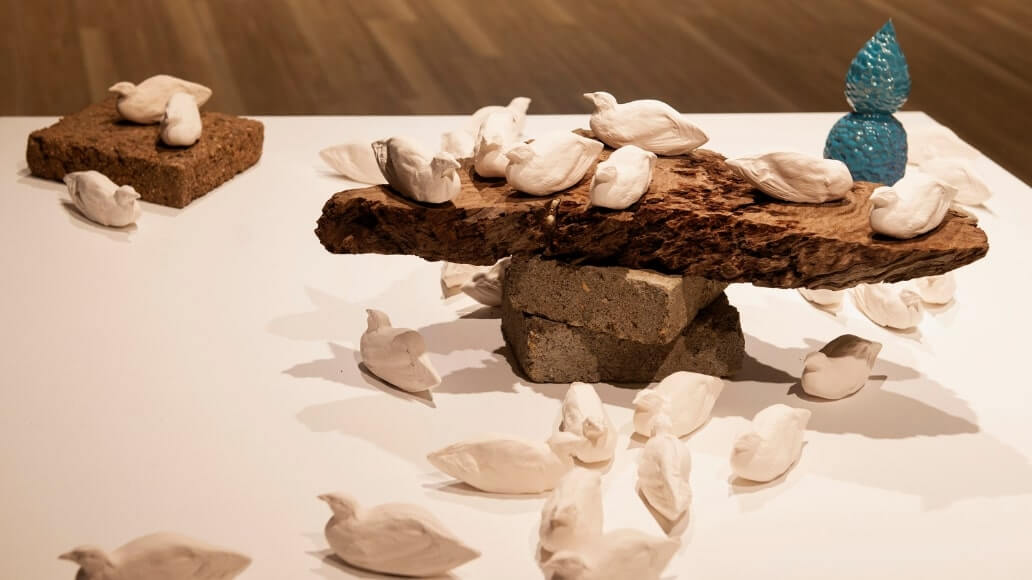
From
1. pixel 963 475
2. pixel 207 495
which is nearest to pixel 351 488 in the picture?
pixel 207 495

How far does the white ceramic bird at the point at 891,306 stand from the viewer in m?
2.13

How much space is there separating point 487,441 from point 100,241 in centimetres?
114

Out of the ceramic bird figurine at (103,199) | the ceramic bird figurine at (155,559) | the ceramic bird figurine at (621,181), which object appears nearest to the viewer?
the ceramic bird figurine at (155,559)

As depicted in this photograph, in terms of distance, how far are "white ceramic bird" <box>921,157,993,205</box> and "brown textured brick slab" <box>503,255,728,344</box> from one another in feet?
3.48

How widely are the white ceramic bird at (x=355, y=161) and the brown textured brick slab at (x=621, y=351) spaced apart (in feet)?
2.83

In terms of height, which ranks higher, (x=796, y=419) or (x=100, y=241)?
(x=796, y=419)

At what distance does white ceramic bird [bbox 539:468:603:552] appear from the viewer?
4.79 feet

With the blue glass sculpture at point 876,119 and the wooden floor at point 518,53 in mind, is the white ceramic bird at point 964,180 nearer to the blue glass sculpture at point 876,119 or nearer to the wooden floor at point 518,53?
the blue glass sculpture at point 876,119

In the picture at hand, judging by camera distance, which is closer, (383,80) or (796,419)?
(796,419)

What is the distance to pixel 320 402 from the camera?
1.83m

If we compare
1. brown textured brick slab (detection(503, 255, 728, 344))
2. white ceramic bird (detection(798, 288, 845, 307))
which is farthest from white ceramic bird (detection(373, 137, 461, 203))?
white ceramic bird (detection(798, 288, 845, 307))

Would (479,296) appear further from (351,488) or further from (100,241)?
(100,241)

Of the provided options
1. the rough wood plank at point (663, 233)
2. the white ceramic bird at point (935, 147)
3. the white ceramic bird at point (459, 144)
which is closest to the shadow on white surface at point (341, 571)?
the rough wood plank at point (663, 233)

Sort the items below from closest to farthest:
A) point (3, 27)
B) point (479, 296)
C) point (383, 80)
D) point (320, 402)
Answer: point (320, 402), point (479, 296), point (383, 80), point (3, 27)
